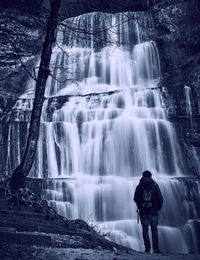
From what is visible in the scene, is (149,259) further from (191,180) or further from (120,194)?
(191,180)

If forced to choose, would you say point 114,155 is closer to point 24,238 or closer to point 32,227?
point 32,227

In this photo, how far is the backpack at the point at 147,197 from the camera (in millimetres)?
6254

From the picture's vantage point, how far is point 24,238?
4.26 meters

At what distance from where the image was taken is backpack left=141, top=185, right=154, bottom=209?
6.25m

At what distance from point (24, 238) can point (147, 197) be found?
2.74 m

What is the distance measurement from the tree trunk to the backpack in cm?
232

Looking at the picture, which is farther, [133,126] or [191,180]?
[133,126]

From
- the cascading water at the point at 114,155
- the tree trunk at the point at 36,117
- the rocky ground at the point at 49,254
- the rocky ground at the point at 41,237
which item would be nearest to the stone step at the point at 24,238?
the rocky ground at the point at 41,237

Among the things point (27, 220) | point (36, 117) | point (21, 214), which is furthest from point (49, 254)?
point (36, 117)

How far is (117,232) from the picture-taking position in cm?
1015

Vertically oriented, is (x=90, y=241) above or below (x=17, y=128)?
below

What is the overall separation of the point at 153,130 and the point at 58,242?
10.6m

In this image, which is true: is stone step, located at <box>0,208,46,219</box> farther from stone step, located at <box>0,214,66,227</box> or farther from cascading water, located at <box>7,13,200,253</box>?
cascading water, located at <box>7,13,200,253</box>

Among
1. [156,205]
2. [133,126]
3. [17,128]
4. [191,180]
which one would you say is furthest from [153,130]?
[156,205]
